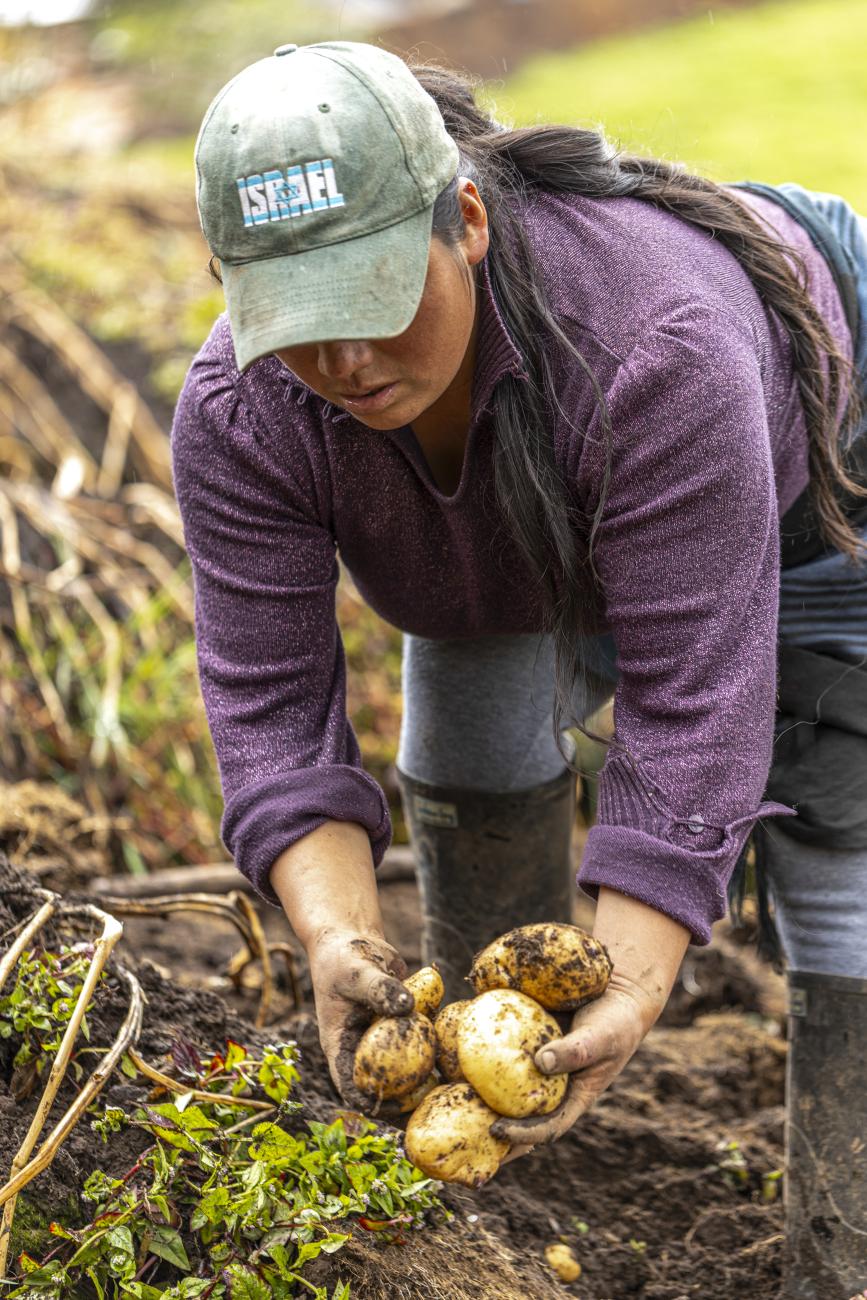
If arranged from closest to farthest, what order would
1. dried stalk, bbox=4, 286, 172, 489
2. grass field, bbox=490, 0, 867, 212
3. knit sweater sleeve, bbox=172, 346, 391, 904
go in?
knit sweater sleeve, bbox=172, 346, 391, 904, dried stalk, bbox=4, 286, 172, 489, grass field, bbox=490, 0, 867, 212

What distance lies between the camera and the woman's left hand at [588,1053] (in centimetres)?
143

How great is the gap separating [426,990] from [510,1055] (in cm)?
18

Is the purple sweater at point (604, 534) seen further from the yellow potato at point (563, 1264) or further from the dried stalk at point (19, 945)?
the yellow potato at point (563, 1264)

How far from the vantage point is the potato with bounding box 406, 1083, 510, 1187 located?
1469mm

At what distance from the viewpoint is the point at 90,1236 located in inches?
58.4

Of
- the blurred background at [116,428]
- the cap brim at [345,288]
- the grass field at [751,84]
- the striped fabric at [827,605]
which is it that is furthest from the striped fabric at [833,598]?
the grass field at [751,84]

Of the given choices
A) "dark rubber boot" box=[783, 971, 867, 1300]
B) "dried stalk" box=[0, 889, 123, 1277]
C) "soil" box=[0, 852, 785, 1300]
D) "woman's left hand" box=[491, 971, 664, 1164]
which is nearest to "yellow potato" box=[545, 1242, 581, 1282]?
"soil" box=[0, 852, 785, 1300]

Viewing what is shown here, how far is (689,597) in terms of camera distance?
1514 mm

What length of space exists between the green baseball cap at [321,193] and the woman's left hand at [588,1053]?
732 millimetres

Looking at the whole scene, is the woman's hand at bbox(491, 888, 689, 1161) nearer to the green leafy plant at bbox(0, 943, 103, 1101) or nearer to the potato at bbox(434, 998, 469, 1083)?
the potato at bbox(434, 998, 469, 1083)

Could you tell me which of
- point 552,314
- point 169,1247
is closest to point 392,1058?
point 169,1247

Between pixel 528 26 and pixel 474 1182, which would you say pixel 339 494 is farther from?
pixel 528 26

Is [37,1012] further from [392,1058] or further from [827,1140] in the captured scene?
[827,1140]

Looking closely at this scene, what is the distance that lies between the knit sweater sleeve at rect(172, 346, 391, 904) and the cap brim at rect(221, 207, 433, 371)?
0.95 feet
